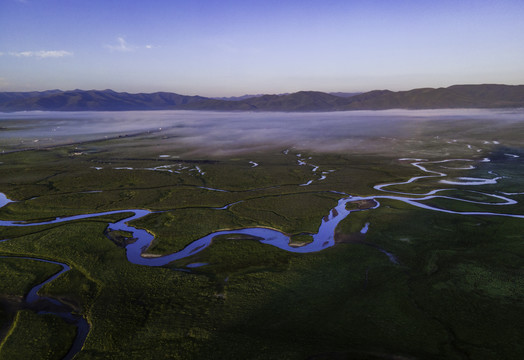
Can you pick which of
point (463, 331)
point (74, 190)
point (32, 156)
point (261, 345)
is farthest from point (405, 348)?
point (32, 156)

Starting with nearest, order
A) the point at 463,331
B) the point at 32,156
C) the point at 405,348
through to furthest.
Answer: the point at 405,348
the point at 463,331
the point at 32,156

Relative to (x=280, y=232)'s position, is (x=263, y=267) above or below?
below

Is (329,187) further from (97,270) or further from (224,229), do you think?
→ (97,270)

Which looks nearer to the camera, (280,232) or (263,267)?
(263,267)

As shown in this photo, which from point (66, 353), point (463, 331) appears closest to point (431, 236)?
point (463, 331)

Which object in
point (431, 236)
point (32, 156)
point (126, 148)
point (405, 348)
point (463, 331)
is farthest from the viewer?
point (126, 148)

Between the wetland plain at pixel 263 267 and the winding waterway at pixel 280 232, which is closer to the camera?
the wetland plain at pixel 263 267

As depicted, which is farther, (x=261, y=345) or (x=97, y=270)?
(x=97, y=270)

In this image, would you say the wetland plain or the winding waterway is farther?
the winding waterway
